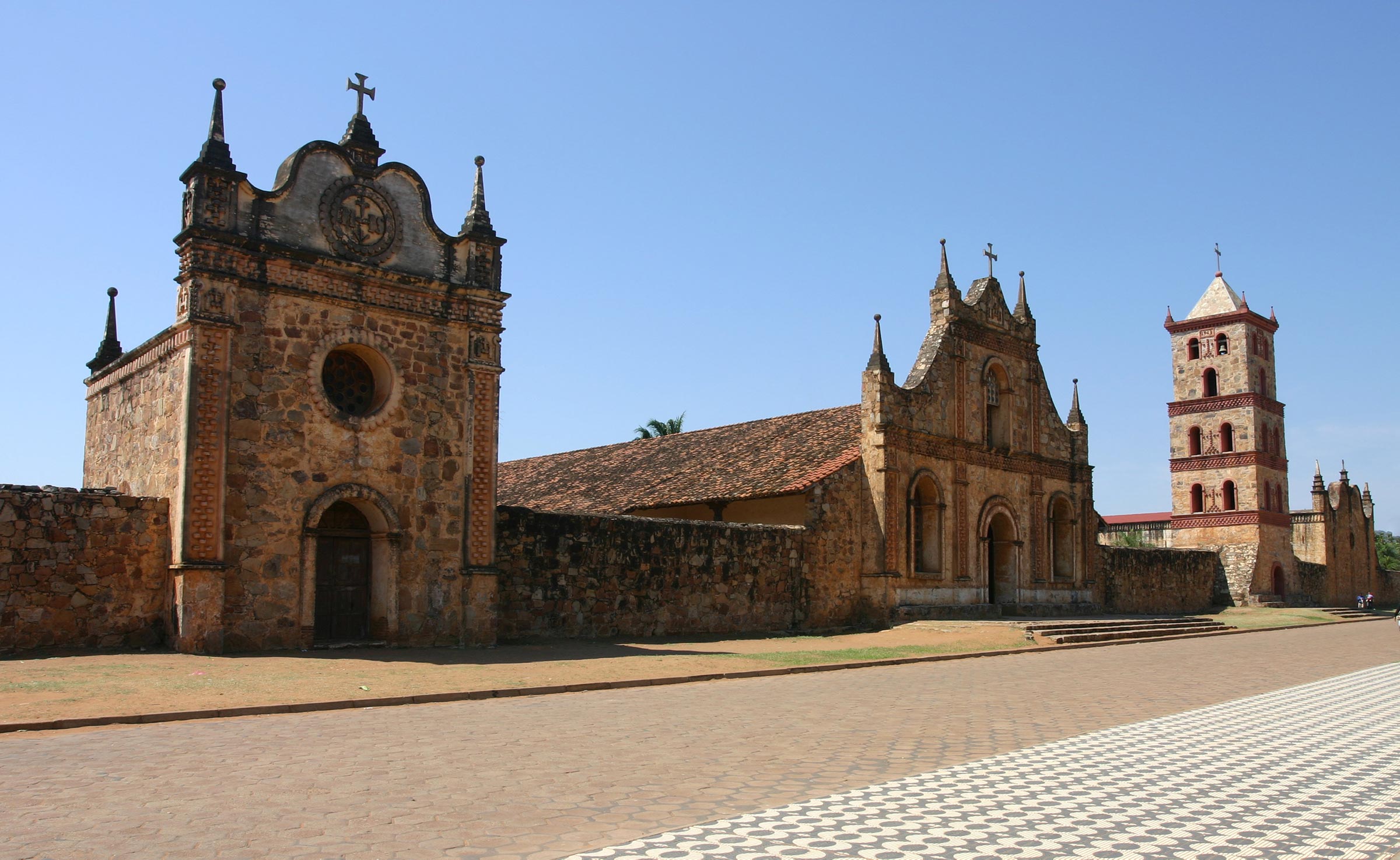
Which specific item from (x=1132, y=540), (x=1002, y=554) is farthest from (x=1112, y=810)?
(x=1132, y=540)

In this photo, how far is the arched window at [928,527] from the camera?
27484 mm

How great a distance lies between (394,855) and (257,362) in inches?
469

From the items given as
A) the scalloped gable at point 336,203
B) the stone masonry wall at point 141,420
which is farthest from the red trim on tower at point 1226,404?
the stone masonry wall at point 141,420

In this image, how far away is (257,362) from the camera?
1558 centimetres

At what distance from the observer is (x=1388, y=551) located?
82.3 m

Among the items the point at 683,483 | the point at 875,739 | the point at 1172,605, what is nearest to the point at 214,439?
the point at 875,739

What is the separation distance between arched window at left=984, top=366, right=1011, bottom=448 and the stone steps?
630 cm

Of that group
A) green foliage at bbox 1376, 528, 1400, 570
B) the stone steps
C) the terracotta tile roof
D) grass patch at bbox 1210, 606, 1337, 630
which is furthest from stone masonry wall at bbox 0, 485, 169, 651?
green foliage at bbox 1376, 528, 1400, 570

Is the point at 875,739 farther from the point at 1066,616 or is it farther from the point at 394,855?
the point at 1066,616

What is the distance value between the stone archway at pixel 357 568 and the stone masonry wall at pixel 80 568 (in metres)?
2.21

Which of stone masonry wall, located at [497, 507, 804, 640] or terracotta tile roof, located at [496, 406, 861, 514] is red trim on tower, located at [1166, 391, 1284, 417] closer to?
terracotta tile roof, located at [496, 406, 861, 514]

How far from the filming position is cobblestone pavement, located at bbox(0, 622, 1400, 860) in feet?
18.0

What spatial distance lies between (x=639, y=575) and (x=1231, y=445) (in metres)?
37.3

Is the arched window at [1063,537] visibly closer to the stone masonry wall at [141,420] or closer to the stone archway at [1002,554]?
the stone archway at [1002,554]
